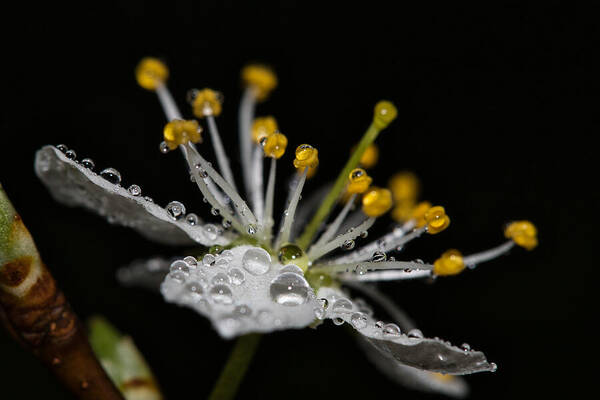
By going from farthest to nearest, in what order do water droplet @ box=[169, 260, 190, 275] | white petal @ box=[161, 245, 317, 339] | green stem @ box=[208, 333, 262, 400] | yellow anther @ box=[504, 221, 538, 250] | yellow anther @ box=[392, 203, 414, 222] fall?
1. yellow anther @ box=[392, 203, 414, 222]
2. yellow anther @ box=[504, 221, 538, 250]
3. green stem @ box=[208, 333, 262, 400]
4. water droplet @ box=[169, 260, 190, 275]
5. white petal @ box=[161, 245, 317, 339]

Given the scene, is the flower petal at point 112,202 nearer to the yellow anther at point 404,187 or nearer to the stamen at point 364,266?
the stamen at point 364,266

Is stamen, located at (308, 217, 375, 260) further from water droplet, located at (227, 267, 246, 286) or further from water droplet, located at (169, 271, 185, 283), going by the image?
water droplet, located at (169, 271, 185, 283)

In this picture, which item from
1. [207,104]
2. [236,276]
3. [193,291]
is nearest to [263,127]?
[207,104]

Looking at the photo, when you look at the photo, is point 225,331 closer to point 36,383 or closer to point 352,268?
point 352,268

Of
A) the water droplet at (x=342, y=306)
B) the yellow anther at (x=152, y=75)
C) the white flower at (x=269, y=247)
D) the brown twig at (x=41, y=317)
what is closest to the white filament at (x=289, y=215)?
the white flower at (x=269, y=247)

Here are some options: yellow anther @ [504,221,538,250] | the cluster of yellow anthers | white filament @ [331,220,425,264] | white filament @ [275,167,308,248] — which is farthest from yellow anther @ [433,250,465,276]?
white filament @ [275,167,308,248]
